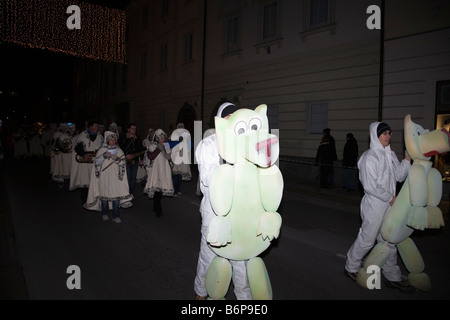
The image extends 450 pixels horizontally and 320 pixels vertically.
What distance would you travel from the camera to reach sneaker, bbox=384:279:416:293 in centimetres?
402

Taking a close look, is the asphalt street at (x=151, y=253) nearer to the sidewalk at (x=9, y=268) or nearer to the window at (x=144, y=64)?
the sidewalk at (x=9, y=268)

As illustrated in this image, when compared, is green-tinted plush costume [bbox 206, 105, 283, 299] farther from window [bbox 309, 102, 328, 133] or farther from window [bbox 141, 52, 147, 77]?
window [bbox 141, 52, 147, 77]

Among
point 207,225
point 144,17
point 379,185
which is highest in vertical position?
point 144,17

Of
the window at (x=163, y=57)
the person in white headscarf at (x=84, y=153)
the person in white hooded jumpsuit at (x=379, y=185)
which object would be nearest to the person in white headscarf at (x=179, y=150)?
the person in white headscarf at (x=84, y=153)

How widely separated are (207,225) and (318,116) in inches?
431

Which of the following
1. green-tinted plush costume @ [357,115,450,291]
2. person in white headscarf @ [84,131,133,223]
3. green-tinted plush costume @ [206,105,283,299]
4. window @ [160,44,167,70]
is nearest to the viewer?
green-tinted plush costume @ [206,105,283,299]

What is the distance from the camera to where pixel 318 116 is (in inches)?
527

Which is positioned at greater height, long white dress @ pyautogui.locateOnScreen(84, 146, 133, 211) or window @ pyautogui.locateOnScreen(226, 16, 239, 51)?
window @ pyautogui.locateOnScreen(226, 16, 239, 51)

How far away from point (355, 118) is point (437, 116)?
2.51 m

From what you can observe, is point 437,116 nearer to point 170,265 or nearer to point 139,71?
point 170,265

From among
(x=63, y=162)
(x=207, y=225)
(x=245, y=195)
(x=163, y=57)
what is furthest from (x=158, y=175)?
(x=163, y=57)

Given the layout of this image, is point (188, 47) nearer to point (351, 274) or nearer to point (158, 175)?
point (158, 175)

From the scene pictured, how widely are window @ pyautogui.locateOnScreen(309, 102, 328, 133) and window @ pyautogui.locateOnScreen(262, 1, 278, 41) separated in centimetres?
383

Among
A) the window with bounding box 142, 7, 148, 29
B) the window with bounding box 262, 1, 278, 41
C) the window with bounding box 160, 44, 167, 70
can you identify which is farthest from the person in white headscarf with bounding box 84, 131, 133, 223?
the window with bounding box 142, 7, 148, 29
